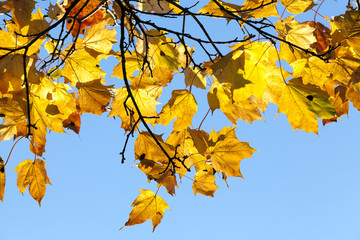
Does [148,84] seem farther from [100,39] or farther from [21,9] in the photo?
[21,9]

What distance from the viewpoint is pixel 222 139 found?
1353 millimetres

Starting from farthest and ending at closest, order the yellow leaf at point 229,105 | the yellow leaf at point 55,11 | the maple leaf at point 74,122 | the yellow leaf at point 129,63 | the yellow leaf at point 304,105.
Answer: the maple leaf at point 74,122 < the yellow leaf at point 129,63 < the yellow leaf at point 55,11 < the yellow leaf at point 229,105 < the yellow leaf at point 304,105

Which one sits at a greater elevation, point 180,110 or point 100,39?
point 100,39

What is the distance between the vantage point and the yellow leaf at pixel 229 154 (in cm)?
134

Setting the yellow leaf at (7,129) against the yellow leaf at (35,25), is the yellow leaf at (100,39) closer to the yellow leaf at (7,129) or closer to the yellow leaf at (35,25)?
the yellow leaf at (35,25)

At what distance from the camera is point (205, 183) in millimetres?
1556

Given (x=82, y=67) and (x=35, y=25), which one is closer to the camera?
(x=35, y=25)

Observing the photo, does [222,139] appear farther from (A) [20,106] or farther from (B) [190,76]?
(A) [20,106]

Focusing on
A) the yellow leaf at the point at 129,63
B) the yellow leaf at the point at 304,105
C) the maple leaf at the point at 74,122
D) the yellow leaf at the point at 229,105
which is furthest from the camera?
the maple leaf at the point at 74,122

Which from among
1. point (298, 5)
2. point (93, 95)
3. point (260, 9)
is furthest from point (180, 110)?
point (298, 5)

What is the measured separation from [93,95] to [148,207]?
1.85 ft

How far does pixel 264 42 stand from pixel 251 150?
0.42 meters

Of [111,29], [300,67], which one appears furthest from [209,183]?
[111,29]

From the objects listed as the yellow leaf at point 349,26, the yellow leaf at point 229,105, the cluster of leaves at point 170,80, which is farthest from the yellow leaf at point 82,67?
the yellow leaf at point 349,26
